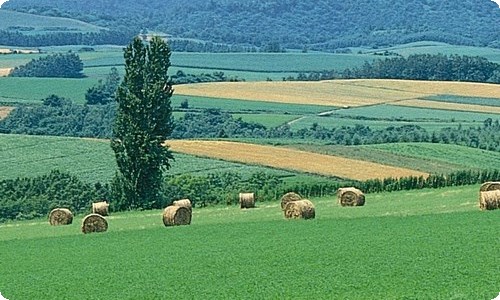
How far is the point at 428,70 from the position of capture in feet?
349

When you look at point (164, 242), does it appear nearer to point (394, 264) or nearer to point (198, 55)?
point (394, 264)

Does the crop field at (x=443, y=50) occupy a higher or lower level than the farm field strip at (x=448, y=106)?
lower

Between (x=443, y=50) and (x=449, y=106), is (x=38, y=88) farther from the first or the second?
(x=443, y=50)

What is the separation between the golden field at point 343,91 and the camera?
88.6 m

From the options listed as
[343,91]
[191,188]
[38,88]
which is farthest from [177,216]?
[38,88]

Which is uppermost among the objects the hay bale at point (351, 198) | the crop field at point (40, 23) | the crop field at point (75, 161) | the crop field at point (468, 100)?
the hay bale at point (351, 198)

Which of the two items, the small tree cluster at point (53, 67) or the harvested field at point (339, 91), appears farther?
the small tree cluster at point (53, 67)

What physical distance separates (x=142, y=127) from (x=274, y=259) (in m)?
25.5

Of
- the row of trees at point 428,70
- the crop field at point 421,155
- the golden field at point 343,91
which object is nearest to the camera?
the crop field at point 421,155

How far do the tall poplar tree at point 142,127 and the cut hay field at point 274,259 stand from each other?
13.4 m

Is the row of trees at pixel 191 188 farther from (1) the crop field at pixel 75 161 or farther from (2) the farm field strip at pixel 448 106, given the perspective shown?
(2) the farm field strip at pixel 448 106

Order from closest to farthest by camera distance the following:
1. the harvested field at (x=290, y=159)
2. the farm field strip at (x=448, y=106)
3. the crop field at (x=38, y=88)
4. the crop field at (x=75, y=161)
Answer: the harvested field at (x=290, y=159) < the crop field at (x=75, y=161) < the farm field strip at (x=448, y=106) < the crop field at (x=38, y=88)

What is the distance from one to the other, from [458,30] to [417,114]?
4553 inches

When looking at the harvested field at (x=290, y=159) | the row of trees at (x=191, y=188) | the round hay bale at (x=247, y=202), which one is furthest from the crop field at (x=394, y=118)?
the round hay bale at (x=247, y=202)
